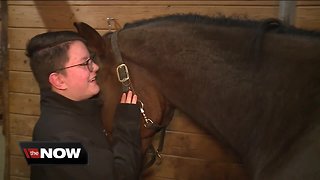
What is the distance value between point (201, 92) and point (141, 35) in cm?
32

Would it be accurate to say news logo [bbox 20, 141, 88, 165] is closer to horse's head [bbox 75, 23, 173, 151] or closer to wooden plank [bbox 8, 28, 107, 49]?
horse's head [bbox 75, 23, 173, 151]

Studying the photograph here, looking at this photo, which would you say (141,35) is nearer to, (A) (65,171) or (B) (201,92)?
(B) (201,92)

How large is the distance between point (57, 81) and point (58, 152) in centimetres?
29

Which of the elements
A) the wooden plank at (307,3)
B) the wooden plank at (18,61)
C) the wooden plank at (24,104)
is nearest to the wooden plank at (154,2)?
the wooden plank at (307,3)

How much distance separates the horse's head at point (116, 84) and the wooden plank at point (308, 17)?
3.22 ft

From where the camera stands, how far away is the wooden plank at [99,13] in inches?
74.2

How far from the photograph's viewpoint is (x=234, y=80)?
1196 millimetres

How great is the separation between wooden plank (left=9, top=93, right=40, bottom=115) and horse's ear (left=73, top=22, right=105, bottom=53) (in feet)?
4.32

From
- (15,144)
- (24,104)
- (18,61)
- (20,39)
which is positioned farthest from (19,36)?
(15,144)

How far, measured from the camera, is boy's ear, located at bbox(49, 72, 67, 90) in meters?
1.27

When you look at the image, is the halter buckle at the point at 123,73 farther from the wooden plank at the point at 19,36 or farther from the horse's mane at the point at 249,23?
the wooden plank at the point at 19,36

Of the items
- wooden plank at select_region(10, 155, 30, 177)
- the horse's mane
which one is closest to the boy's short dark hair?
the horse's mane

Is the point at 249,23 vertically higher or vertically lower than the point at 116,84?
higher

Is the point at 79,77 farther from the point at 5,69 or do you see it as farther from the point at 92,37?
the point at 5,69
